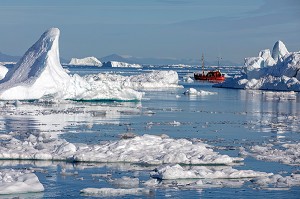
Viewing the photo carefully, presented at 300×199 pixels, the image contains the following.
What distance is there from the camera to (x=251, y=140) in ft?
58.5

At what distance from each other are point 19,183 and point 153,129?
9.43 metres

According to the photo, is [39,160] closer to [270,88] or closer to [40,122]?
[40,122]

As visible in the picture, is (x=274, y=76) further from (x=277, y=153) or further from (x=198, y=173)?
(x=198, y=173)

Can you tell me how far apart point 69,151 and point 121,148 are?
1087 millimetres

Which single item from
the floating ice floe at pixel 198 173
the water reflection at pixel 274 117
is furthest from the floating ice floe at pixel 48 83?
the floating ice floe at pixel 198 173

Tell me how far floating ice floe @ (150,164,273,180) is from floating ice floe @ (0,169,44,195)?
221 centimetres

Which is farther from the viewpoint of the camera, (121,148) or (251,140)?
(251,140)

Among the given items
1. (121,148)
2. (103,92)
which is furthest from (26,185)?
(103,92)

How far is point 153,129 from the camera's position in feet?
65.8

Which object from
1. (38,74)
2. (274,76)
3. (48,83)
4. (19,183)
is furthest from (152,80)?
(19,183)

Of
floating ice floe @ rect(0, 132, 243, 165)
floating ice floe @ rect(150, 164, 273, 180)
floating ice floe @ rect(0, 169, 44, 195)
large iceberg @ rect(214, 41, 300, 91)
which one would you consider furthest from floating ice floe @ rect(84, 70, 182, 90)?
floating ice floe @ rect(0, 169, 44, 195)

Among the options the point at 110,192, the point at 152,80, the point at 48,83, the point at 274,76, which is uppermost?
the point at 274,76

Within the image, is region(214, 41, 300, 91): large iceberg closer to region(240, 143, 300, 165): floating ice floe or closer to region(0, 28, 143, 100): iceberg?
region(0, 28, 143, 100): iceberg

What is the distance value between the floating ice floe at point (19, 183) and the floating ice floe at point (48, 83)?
18.1 metres
